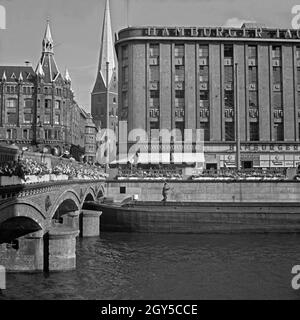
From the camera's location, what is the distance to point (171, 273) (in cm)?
2802

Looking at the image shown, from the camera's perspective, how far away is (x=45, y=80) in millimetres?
101875

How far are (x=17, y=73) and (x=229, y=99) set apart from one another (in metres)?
57.4

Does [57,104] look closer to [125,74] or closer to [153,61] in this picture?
[125,74]

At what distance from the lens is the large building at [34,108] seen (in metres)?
98.1

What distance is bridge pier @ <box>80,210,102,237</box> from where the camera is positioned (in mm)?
43656

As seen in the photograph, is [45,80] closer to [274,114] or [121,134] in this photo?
[121,134]

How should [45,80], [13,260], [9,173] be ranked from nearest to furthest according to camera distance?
[9,173] < [13,260] < [45,80]

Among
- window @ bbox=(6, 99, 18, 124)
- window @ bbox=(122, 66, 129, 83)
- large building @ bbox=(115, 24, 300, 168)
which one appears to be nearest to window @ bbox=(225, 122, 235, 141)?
large building @ bbox=(115, 24, 300, 168)

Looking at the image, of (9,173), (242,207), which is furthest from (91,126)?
(9,173)

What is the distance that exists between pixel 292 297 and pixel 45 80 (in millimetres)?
91301

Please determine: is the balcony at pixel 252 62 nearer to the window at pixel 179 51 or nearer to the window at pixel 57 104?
the window at pixel 179 51
